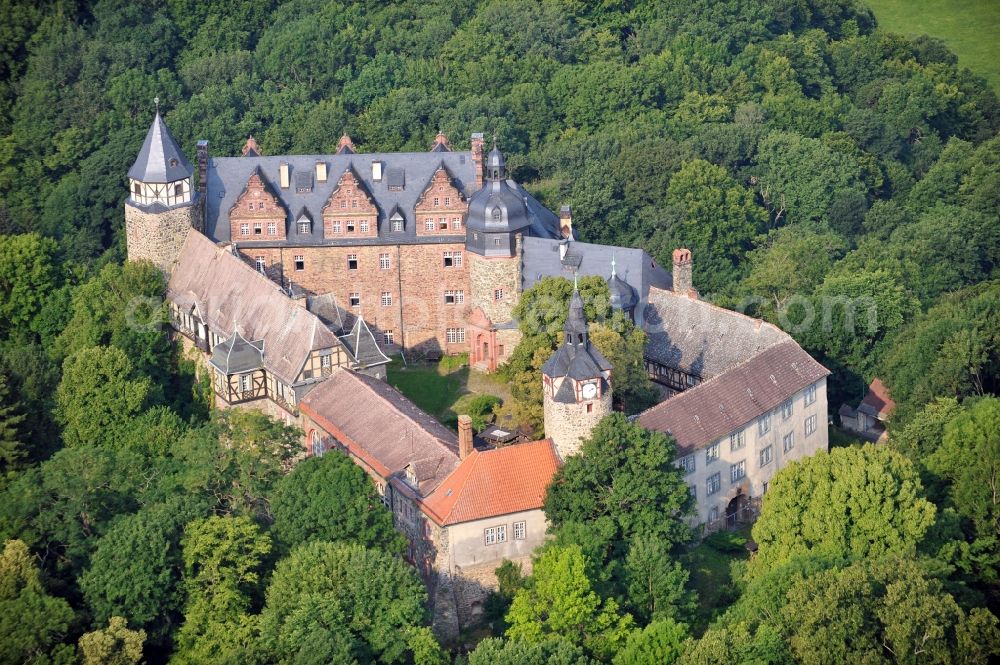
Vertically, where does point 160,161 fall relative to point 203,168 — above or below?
above

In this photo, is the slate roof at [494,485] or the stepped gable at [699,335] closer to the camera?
the slate roof at [494,485]

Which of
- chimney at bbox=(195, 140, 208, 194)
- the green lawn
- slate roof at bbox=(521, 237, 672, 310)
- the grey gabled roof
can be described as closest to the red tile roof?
slate roof at bbox=(521, 237, 672, 310)

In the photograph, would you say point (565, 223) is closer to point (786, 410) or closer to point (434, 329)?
point (434, 329)

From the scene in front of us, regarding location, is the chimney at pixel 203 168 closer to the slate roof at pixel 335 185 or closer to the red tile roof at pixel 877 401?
the slate roof at pixel 335 185

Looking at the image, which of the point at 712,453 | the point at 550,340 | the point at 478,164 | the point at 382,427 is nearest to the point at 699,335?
the point at 550,340

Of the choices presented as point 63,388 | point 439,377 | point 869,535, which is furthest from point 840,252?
point 63,388

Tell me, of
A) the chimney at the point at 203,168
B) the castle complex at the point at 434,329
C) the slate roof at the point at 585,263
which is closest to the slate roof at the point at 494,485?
the castle complex at the point at 434,329
